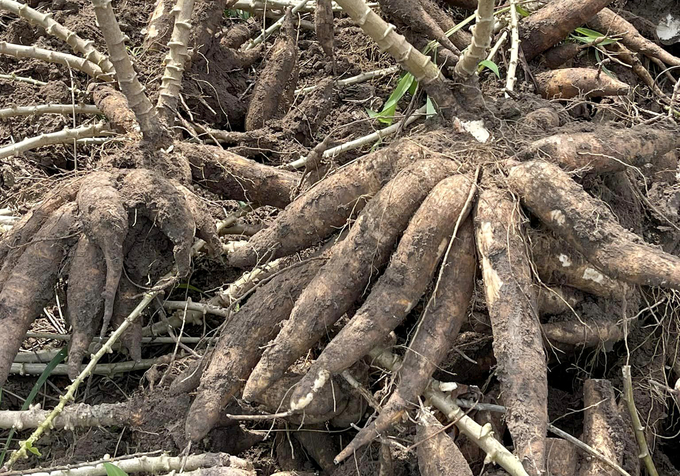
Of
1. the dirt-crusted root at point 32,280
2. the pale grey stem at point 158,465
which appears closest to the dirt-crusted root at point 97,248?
the dirt-crusted root at point 32,280

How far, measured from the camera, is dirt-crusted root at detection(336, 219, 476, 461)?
142 centimetres

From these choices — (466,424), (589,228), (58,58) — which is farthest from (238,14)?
(466,424)

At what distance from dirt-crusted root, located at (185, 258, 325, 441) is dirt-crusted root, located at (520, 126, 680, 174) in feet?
1.86

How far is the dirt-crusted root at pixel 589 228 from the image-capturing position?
137 cm

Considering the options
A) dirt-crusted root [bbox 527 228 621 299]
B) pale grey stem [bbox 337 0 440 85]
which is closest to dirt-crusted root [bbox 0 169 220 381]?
pale grey stem [bbox 337 0 440 85]

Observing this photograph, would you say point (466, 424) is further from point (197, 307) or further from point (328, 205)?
point (197, 307)

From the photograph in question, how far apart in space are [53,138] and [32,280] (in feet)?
1.75

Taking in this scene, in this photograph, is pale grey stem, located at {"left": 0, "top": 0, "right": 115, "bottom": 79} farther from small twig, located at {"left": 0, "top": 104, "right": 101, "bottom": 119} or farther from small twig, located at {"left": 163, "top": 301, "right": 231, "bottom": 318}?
small twig, located at {"left": 163, "top": 301, "right": 231, "bottom": 318}

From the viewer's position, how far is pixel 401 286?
4.87 feet

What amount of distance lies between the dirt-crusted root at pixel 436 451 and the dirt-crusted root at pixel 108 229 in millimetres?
761

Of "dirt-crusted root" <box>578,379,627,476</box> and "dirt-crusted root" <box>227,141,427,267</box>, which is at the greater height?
"dirt-crusted root" <box>227,141,427,267</box>

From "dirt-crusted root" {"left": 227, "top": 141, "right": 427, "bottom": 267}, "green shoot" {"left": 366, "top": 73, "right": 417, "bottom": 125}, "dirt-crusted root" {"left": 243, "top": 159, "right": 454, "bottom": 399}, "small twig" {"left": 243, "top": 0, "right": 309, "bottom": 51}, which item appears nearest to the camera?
"dirt-crusted root" {"left": 243, "top": 159, "right": 454, "bottom": 399}

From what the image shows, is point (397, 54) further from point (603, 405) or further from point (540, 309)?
point (603, 405)

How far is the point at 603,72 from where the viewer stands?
2.20m
